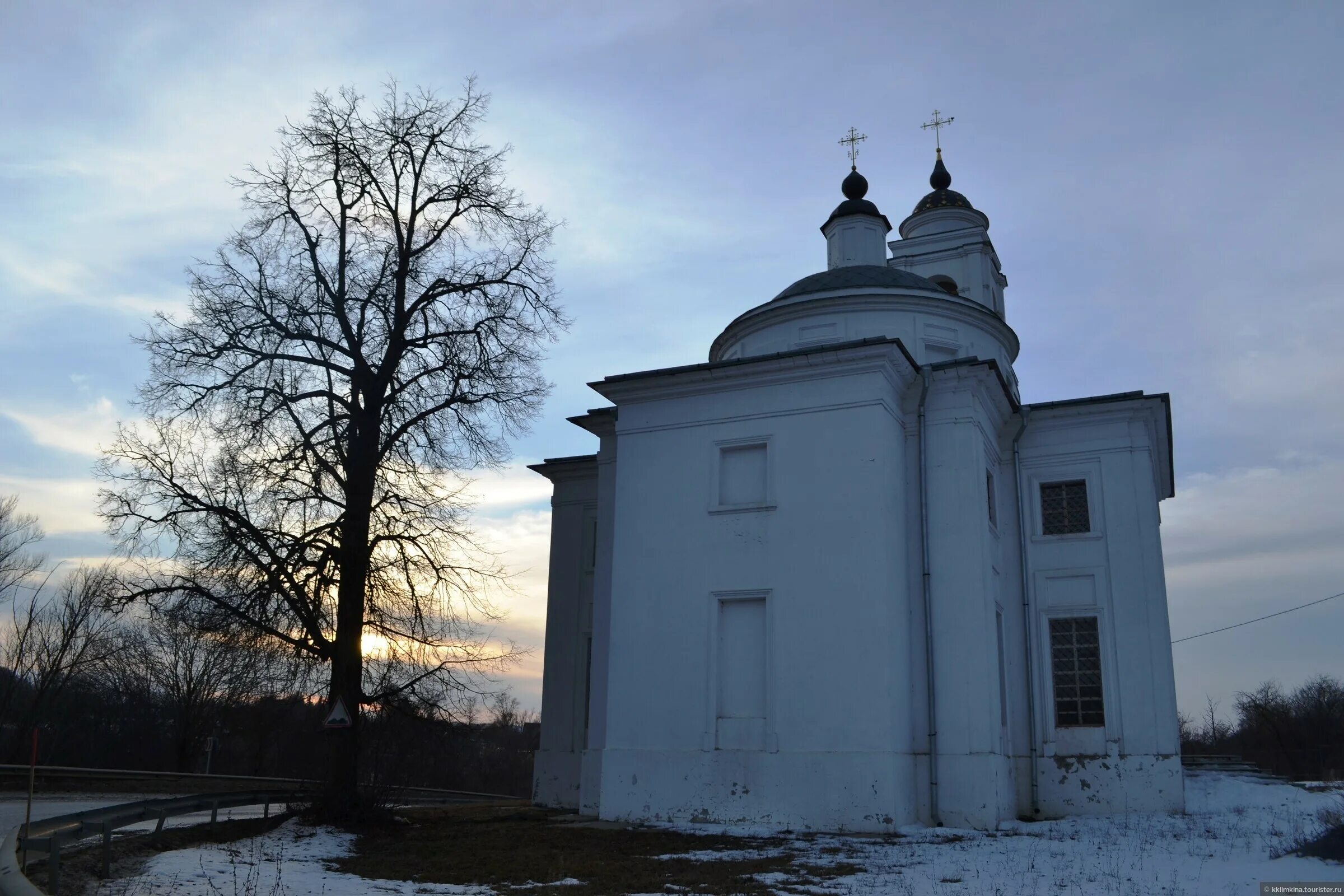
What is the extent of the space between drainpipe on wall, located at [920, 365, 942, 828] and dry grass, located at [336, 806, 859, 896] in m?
3.54

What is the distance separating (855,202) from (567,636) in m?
12.4

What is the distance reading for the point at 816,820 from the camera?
49.5ft

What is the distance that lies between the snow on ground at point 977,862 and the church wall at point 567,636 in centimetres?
639

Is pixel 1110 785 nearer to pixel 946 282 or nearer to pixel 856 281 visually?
pixel 856 281

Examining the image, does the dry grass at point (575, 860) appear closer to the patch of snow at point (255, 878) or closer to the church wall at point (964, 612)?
the patch of snow at point (255, 878)

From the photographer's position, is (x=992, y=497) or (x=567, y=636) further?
(x=567, y=636)

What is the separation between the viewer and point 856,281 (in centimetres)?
2161

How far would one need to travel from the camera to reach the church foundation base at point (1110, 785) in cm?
1817

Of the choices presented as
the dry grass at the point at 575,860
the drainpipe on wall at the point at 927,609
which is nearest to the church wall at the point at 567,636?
the dry grass at the point at 575,860

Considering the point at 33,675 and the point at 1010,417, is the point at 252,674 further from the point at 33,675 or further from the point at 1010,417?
the point at 33,675

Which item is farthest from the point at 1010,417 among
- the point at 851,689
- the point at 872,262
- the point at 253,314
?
the point at 253,314

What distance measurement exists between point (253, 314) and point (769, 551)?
8.85 meters

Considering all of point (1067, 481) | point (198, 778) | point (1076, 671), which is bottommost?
point (198, 778)

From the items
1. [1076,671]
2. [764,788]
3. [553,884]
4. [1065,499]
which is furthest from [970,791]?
[553,884]
